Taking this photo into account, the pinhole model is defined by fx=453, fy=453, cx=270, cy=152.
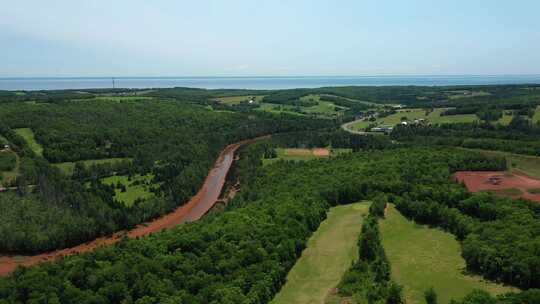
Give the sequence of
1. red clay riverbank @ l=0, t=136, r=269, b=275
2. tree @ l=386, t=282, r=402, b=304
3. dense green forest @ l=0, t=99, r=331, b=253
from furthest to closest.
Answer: dense green forest @ l=0, t=99, r=331, b=253
red clay riverbank @ l=0, t=136, r=269, b=275
tree @ l=386, t=282, r=402, b=304

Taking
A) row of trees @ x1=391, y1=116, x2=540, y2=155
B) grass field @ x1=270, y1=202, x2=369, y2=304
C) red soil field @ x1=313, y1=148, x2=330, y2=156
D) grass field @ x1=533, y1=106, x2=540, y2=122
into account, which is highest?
grass field @ x1=533, y1=106, x2=540, y2=122

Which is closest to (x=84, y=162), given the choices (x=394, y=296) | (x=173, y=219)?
(x=173, y=219)

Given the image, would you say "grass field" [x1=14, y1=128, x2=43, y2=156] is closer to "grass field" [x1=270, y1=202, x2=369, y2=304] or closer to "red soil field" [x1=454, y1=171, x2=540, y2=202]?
"grass field" [x1=270, y1=202, x2=369, y2=304]

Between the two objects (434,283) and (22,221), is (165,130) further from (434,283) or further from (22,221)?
(434,283)

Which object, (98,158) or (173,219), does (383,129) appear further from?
(173,219)

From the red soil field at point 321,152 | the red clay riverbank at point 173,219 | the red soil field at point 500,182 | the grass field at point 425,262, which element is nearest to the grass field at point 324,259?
the grass field at point 425,262

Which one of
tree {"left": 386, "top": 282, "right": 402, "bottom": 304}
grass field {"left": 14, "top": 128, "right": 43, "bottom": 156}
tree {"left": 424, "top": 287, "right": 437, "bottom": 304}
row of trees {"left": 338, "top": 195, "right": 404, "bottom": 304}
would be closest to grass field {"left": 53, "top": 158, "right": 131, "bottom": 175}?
grass field {"left": 14, "top": 128, "right": 43, "bottom": 156}
